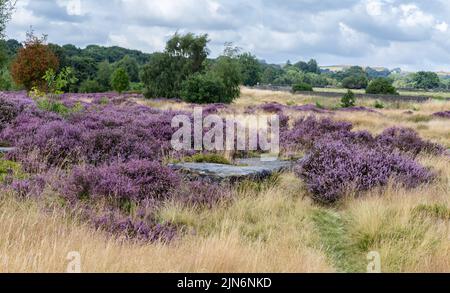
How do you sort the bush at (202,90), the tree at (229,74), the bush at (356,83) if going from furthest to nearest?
the bush at (356,83) → the tree at (229,74) → the bush at (202,90)

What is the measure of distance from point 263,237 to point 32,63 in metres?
32.7

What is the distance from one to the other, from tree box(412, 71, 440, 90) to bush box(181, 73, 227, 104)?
8404 centimetres

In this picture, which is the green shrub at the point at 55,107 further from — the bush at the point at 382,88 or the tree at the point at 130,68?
the tree at the point at 130,68

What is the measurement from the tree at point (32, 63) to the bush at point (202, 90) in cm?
983

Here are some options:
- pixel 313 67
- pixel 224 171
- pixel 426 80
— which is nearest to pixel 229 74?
pixel 224 171

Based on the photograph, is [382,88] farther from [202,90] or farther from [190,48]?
[202,90]

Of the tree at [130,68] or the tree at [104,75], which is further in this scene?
the tree at [130,68]

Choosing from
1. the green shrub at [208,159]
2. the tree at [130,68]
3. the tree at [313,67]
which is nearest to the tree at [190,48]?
the green shrub at [208,159]

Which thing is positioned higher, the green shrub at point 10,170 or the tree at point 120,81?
the tree at point 120,81

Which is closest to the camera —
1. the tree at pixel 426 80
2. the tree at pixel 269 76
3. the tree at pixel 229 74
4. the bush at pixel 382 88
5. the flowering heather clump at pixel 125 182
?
the flowering heather clump at pixel 125 182

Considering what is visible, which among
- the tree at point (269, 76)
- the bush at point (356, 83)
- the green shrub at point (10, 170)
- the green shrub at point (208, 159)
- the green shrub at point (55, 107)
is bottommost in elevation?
the green shrub at point (208, 159)

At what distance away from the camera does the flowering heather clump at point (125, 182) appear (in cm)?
686

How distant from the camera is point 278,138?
14.1 m

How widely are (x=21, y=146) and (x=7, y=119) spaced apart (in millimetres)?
3642
